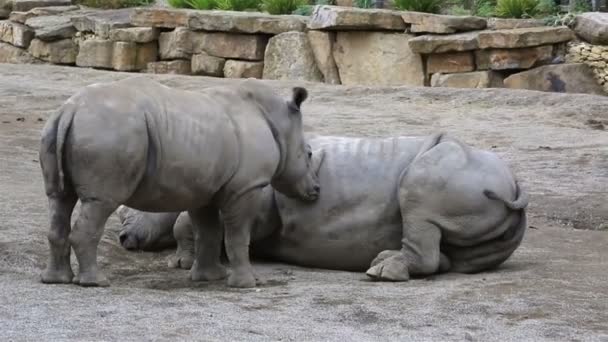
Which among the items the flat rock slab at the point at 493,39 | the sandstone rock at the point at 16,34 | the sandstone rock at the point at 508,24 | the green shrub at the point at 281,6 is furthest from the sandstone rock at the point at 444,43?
the sandstone rock at the point at 16,34

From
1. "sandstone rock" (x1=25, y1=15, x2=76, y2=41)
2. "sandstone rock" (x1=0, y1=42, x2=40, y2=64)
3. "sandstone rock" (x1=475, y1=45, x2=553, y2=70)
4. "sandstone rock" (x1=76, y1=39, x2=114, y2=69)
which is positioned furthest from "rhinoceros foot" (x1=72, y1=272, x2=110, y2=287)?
"sandstone rock" (x1=0, y1=42, x2=40, y2=64)

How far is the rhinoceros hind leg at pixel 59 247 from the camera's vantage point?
634 centimetres

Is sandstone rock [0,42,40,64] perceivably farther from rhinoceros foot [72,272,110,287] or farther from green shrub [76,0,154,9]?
rhinoceros foot [72,272,110,287]

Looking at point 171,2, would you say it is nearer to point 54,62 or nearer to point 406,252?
point 54,62

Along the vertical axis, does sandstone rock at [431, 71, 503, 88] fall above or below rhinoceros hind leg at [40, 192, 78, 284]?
below

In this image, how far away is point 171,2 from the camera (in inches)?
907

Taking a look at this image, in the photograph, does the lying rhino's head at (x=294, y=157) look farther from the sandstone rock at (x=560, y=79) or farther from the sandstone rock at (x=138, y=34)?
the sandstone rock at (x=138, y=34)

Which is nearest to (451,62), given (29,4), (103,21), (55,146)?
(103,21)

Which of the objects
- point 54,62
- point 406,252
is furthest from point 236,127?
point 54,62

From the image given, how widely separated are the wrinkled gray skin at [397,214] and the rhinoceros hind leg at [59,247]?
108 centimetres

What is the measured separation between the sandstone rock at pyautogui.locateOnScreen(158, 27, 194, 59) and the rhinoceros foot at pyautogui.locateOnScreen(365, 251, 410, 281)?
1420 centimetres

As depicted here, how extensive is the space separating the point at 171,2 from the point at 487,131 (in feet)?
35.3

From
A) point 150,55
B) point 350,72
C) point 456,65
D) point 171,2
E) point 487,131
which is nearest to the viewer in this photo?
point 487,131

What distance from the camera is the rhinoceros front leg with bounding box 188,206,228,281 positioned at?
272 inches
